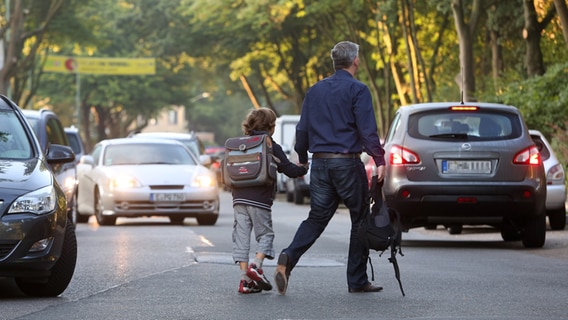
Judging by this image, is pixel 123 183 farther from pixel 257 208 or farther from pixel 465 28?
pixel 257 208

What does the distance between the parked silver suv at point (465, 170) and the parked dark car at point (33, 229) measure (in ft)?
19.0

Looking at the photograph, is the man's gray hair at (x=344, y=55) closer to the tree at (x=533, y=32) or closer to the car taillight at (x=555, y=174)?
→ the car taillight at (x=555, y=174)

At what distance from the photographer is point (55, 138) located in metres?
20.2

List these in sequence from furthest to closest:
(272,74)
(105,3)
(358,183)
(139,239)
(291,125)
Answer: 1. (105,3)
2. (272,74)
3. (291,125)
4. (139,239)
5. (358,183)

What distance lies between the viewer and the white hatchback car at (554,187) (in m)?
19.8

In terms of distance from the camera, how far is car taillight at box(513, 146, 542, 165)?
15.9 metres

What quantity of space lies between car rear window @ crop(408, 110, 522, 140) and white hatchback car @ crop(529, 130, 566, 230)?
12.4ft

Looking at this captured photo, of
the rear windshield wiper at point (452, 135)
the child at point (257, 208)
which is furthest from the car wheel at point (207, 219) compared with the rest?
the child at point (257, 208)

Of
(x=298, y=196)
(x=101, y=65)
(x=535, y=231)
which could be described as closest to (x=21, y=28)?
(x=298, y=196)

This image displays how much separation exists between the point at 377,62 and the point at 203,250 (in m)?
28.3

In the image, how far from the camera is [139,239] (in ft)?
59.5

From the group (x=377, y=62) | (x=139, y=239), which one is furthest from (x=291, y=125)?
(x=139, y=239)

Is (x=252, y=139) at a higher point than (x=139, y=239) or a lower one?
higher

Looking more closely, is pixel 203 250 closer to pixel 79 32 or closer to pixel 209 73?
pixel 79 32
